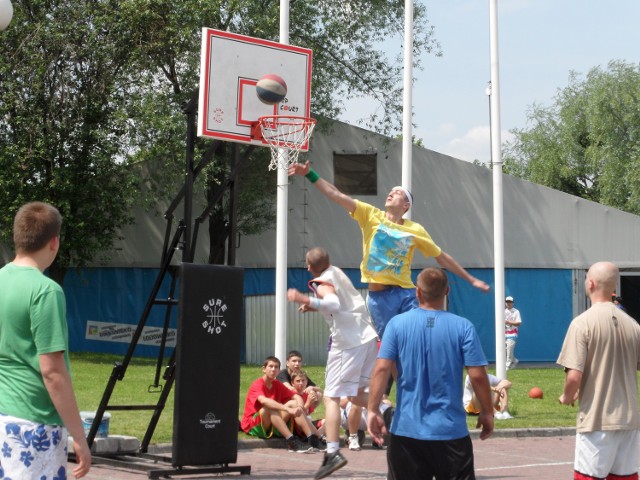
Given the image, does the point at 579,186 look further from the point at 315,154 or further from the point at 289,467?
the point at 289,467

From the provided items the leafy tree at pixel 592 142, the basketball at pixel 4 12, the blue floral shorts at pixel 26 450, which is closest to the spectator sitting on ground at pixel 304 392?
the basketball at pixel 4 12

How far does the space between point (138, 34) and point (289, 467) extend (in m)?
21.0

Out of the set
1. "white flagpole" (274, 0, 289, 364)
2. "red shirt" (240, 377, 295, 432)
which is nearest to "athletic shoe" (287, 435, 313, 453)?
"red shirt" (240, 377, 295, 432)

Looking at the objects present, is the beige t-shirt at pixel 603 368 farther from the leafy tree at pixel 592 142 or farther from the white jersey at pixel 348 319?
the leafy tree at pixel 592 142

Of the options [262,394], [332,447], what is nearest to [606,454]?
[332,447]

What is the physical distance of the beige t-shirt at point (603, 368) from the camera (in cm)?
738

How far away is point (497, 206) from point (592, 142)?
1684 inches

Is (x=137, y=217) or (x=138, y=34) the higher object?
(x=138, y=34)

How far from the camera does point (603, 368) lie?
24.3ft

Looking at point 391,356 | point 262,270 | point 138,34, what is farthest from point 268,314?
point 391,356

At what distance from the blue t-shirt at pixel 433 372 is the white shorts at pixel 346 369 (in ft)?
11.7

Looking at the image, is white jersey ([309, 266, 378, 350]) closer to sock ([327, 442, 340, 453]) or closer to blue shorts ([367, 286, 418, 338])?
blue shorts ([367, 286, 418, 338])

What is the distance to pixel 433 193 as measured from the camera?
35656 mm

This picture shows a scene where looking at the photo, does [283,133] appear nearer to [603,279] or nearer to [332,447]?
[332,447]
